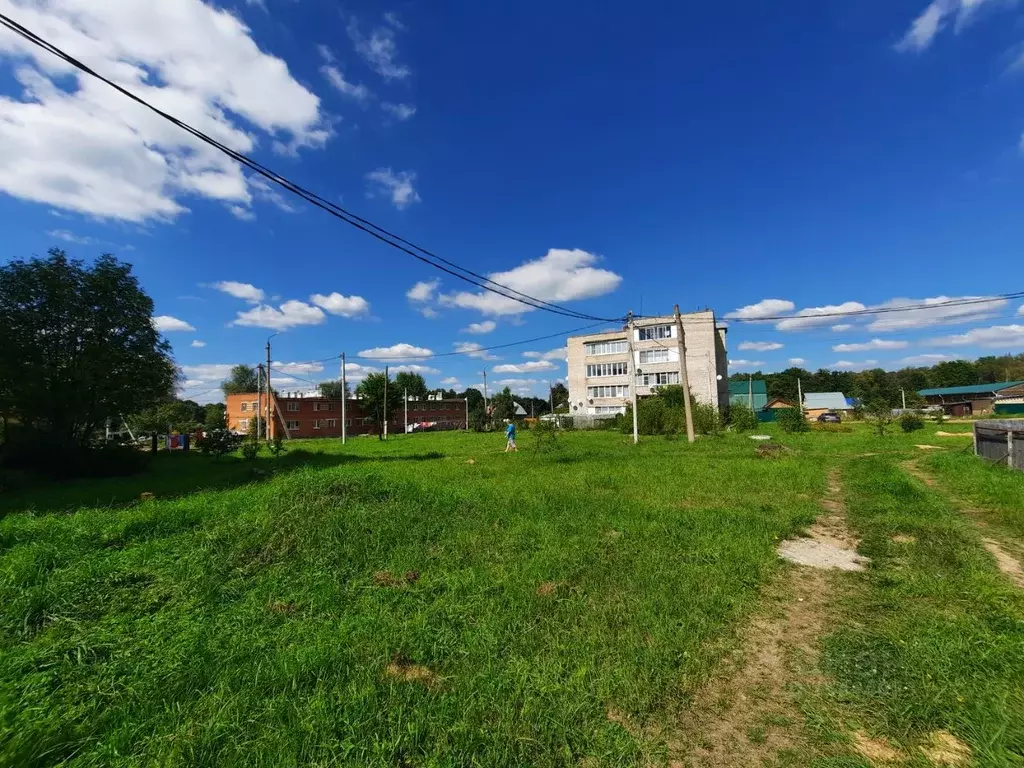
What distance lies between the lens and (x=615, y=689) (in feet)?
11.2

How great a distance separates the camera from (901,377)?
112 meters

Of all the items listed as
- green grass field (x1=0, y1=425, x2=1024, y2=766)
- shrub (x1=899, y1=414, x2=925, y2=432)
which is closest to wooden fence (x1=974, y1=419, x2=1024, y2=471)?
green grass field (x1=0, y1=425, x2=1024, y2=766)

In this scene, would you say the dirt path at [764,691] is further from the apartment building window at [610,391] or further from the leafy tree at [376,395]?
the leafy tree at [376,395]

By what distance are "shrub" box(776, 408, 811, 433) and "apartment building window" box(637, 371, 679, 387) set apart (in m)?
19.6

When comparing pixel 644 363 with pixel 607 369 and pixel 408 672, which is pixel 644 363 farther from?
pixel 408 672

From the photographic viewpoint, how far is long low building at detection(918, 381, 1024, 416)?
63750 millimetres

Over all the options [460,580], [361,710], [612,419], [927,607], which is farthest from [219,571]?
[612,419]

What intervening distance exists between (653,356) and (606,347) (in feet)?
20.5

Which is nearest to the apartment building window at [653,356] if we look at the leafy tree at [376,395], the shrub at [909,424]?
the shrub at [909,424]

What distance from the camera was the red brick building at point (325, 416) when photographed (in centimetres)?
5750

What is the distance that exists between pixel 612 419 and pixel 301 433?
36757 millimetres

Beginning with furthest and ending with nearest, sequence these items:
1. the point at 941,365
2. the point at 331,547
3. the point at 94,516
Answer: the point at 941,365 → the point at 94,516 → the point at 331,547

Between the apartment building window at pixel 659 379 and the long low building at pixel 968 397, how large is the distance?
38.1 meters

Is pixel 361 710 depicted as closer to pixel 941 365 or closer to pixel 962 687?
pixel 962 687
